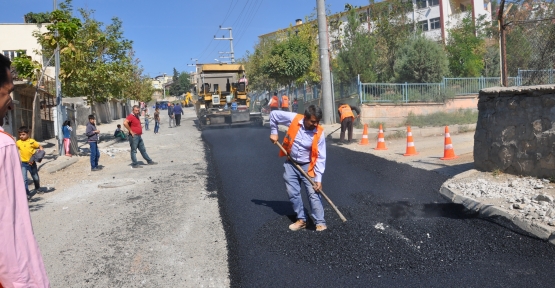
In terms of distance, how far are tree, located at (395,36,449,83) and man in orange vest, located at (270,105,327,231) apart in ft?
57.1

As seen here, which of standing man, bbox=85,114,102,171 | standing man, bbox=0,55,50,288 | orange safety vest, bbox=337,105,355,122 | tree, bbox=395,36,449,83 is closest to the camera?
standing man, bbox=0,55,50,288

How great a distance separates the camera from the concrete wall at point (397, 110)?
744 inches

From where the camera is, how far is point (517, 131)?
23.7 feet

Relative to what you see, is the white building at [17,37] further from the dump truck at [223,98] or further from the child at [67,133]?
the child at [67,133]

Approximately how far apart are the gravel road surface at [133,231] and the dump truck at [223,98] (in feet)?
37.4

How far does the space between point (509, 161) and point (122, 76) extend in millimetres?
16165

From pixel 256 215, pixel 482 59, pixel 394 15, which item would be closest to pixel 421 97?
pixel 482 59

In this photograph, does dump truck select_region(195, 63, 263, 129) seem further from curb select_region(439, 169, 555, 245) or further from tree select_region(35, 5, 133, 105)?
curb select_region(439, 169, 555, 245)

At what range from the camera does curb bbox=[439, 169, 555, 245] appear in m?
4.88

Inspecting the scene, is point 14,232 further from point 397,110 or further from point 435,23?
point 435,23

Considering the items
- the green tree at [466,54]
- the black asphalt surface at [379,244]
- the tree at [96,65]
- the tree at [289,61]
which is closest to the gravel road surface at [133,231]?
the black asphalt surface at [379,244]

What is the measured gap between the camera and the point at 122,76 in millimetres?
19891

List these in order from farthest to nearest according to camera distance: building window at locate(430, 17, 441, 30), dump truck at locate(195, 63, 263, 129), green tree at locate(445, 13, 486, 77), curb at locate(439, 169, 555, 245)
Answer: building window at locate(430, 17, 441, 30)
green tree at locate(445, 13, 486, 77)
dump truck at locate(195, 63, 263, 129)
curb at locate(439, 169, 555, 245)

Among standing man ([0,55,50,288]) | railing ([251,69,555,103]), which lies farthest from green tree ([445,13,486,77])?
standing man ([0,55,50,288])
